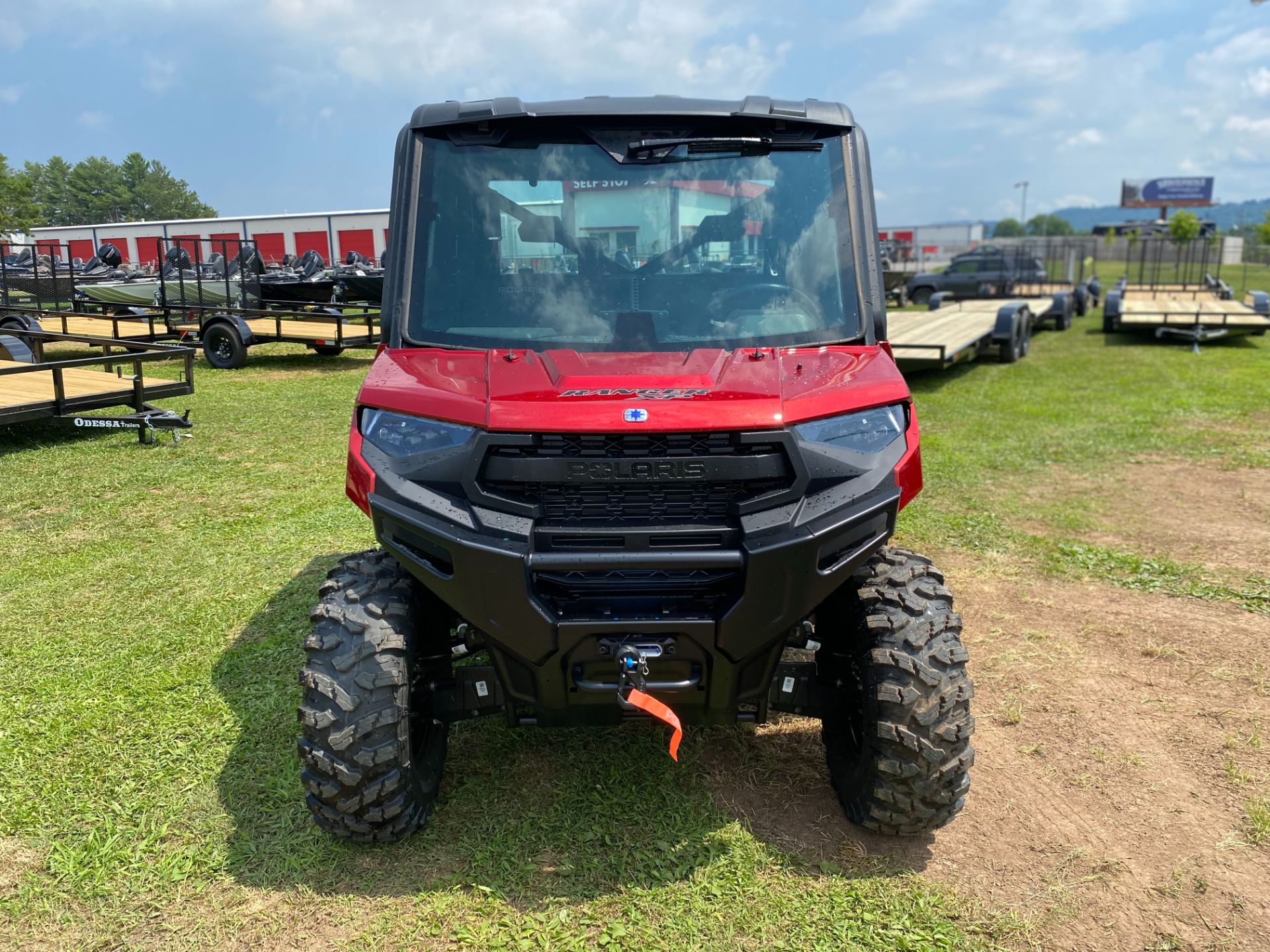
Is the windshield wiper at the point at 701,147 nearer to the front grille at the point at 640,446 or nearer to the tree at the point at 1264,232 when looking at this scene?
the front grille at the point at 640,446

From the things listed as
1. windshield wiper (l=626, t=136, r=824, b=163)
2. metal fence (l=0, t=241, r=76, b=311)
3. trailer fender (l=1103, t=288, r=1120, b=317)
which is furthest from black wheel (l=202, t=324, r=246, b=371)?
trailer fender (l=1103, t=288, r=1120, b=317)

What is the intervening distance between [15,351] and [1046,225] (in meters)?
148

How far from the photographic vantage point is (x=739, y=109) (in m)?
3.21

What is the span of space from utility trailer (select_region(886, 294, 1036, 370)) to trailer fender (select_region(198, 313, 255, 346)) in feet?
33.8

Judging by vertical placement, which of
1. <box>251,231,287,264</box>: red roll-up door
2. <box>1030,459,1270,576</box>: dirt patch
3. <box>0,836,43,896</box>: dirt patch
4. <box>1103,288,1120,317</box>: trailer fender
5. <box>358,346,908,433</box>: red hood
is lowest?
<box>0,836,43,896</box>: dirt patch

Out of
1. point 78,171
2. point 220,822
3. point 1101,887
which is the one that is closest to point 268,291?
point 78,171

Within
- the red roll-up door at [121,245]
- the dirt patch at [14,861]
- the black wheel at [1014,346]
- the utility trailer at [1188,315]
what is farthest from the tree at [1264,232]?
the dirt patch at [14,861]

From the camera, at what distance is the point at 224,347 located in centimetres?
1565

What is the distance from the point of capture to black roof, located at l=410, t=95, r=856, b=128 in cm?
319

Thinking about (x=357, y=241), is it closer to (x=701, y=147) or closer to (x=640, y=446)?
(x=701, y=147)

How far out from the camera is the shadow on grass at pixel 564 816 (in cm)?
306

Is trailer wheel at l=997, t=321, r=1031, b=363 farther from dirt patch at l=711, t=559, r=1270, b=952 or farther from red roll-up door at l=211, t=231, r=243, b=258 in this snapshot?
red roll-up door at l=211, t=231, r=243, b=258

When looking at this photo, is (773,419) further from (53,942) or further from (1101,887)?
(53,942)

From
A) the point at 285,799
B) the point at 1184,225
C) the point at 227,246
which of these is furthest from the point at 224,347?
the point at 1184,225
